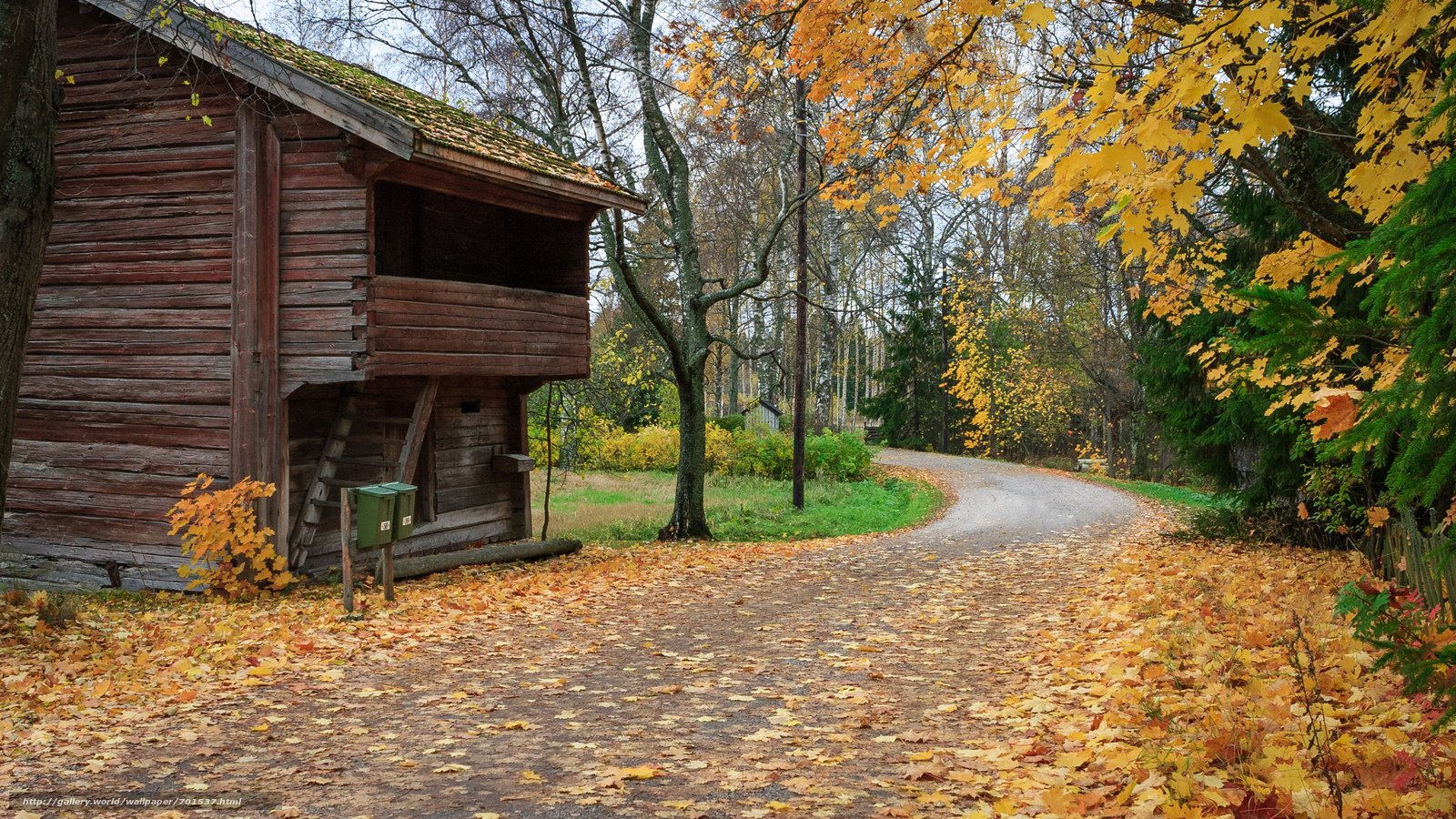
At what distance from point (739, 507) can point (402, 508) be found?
1254cm

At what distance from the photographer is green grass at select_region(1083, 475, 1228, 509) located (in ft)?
70.9

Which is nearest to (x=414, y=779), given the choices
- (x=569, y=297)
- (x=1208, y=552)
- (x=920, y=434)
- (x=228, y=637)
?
(x=228, y=637)

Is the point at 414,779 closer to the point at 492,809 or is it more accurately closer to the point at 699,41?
the point at 492,809

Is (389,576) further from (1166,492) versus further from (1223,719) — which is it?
(1166,492)

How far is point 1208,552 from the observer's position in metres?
12.2

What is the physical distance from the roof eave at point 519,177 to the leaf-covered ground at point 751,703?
196 inches

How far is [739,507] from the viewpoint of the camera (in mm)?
22062

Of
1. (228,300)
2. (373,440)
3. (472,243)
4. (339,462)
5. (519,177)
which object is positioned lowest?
(339,462)

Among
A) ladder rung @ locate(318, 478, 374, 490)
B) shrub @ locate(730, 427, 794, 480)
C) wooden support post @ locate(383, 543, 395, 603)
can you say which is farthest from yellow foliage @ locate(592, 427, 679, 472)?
wooden support post @ locate(383, 543, 395, 603)

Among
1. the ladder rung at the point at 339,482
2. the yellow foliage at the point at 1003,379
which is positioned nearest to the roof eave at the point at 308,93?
the ladder rung at the point at 339,482

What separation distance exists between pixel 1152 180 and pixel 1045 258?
107 ft

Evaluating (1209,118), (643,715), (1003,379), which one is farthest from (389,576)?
(1003,379)

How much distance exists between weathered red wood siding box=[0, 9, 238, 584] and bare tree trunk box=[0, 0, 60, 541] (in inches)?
148

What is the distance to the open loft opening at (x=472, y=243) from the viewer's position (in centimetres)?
1309
